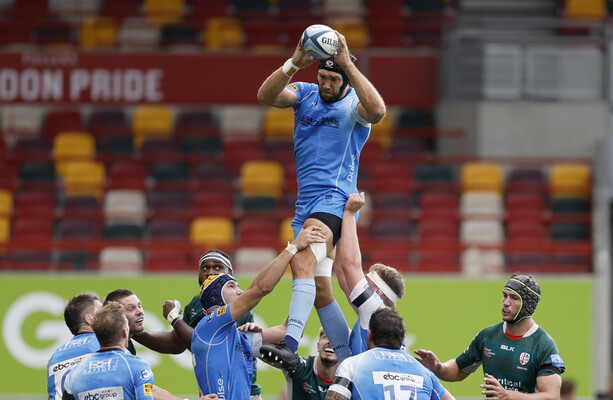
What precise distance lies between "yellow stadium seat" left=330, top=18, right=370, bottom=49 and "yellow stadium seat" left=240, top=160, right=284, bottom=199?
3.73 meters

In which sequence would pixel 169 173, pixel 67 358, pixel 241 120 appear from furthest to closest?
pixel 241 120 < pixel 169 173 < pixel 67 358

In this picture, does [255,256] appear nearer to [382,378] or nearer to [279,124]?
[279,124]

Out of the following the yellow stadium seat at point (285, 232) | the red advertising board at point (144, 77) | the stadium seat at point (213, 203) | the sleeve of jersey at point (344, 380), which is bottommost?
the sleeve of jersey at point (344, 380)

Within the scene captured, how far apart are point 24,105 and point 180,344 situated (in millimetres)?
12056

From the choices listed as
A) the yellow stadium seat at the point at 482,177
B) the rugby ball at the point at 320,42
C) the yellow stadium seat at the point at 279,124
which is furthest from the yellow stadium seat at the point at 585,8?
the rugby ball at the point at 320,42

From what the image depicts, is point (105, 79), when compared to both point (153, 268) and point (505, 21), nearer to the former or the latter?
point (153, 268)

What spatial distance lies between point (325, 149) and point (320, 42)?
0.95 metres

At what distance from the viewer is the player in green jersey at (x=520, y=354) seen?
7.90m

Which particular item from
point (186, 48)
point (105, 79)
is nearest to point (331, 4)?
point (186, 48)

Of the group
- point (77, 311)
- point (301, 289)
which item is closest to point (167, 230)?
point (77, 311)

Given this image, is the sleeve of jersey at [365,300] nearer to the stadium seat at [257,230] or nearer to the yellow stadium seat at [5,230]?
the stadium seat at [257,230]

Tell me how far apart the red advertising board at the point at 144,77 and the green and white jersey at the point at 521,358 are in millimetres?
10996

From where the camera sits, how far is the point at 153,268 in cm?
1588

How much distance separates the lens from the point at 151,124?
19.5 m
